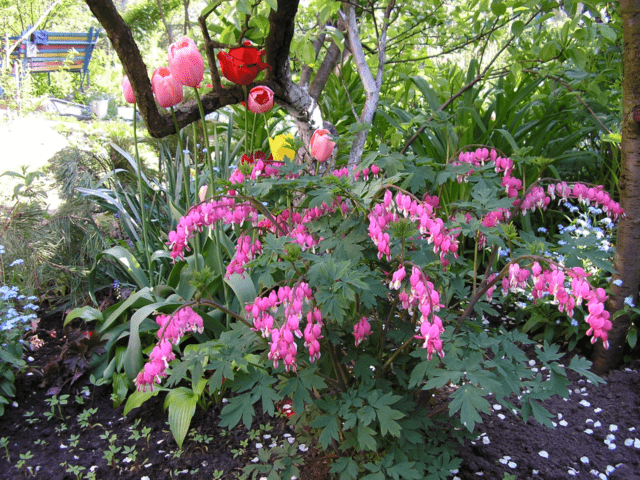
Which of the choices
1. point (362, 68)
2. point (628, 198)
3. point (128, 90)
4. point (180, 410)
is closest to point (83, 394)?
point (180, 410)

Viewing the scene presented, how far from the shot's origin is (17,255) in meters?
2.42

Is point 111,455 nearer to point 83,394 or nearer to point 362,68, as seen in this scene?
point 83,394

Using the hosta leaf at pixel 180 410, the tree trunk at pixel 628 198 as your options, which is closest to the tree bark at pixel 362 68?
the tree trunk at pixel 628 198

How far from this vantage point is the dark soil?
5.04ft

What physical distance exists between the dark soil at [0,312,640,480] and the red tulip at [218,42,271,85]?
4.18ft

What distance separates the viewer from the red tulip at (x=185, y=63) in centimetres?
154

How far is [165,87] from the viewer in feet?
5.32

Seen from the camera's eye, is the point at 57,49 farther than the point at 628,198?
Yes

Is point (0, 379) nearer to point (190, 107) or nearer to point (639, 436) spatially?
point (190, 107)

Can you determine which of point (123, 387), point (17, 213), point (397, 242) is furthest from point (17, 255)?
point (397, 242)

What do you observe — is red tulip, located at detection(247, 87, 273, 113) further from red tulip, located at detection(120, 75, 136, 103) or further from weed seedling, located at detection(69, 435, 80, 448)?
weed seedling, located at detection(69, 435, 80, 448)

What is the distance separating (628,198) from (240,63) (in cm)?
158

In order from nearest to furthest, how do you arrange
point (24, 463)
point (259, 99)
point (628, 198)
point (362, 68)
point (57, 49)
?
point (24, 463)
point (259, 99)
point (628, 198)
point (362, 68)
point (57, 49)

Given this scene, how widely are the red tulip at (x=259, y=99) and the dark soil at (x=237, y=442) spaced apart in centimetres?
118
